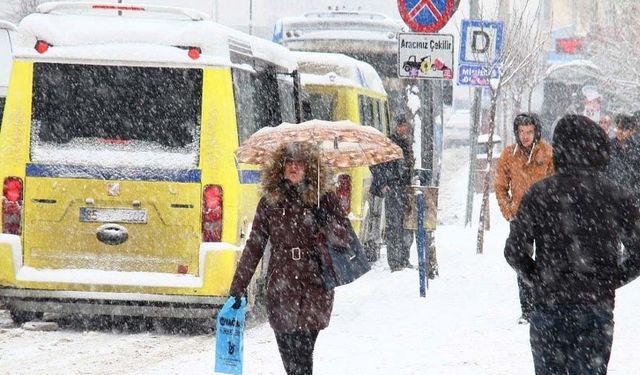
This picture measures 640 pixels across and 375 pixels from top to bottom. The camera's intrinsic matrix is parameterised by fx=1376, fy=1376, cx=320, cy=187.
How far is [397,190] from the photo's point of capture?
54.0 ft

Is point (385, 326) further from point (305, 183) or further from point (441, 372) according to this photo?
point (305, 183)

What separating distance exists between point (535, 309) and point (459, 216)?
24544 mm

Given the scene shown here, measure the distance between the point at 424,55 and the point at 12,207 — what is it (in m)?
4.83

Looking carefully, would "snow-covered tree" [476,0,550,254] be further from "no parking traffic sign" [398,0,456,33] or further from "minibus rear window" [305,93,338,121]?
"no parking traffic sign" [398,0,456,33]

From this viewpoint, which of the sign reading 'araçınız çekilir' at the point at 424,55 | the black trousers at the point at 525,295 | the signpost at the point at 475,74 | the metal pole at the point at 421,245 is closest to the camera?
the black trousers at the point at 525,295

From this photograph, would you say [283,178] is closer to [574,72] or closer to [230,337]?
[230,337]

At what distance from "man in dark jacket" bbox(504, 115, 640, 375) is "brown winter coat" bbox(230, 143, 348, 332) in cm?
147

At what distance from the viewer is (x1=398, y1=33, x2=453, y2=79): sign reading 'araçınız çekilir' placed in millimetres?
13750

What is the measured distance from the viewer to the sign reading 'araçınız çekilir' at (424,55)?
13.8 metres

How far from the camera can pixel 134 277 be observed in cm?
1078

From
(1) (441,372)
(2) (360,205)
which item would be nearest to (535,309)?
(1) (441,372)

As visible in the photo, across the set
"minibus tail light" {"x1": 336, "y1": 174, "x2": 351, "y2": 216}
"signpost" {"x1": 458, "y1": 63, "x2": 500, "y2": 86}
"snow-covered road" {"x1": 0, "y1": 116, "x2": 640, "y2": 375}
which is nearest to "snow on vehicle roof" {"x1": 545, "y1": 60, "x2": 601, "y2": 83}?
"signpost" {"x1": 458, "y1": 63, "x2": 500, "y2": 86}

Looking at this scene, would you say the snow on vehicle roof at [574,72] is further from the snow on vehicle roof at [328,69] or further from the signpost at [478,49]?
the snow on vehicle roof at [328,69]

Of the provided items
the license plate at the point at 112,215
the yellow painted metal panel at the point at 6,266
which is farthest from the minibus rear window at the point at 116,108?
the yellow painted metal panel at the point at 6,266
